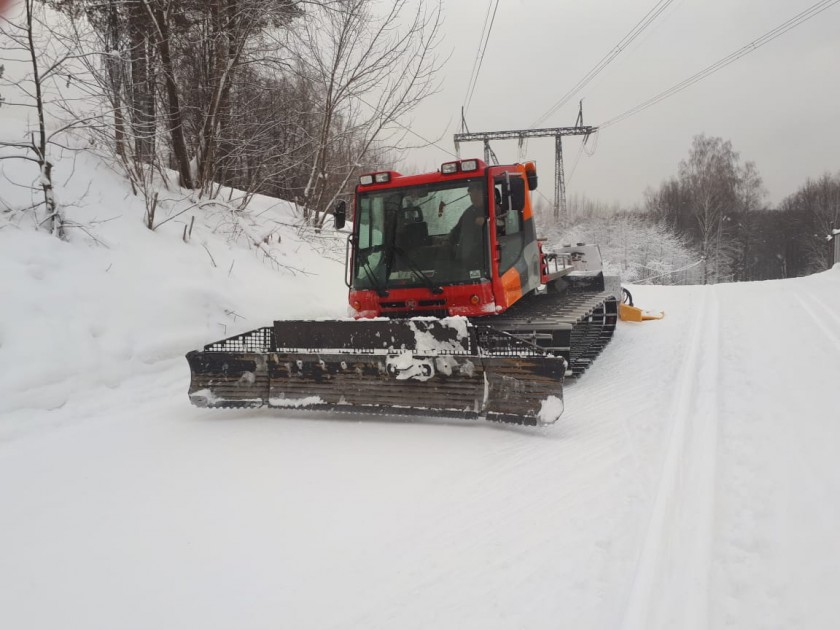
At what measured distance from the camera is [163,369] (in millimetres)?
5895

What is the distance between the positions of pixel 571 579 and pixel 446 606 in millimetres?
553

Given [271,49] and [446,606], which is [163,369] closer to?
[446,606]

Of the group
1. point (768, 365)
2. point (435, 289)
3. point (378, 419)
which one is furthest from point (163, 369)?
point (768, 365)

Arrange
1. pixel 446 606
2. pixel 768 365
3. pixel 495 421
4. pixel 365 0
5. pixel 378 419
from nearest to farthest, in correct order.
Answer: pixel 446 606 → pixel 495 421 → pixel 378 419 → pixel 768 365 → pixel 365 0

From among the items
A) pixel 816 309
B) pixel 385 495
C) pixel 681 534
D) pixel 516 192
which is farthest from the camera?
pixel 816 309

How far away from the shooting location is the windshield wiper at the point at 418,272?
527 cm

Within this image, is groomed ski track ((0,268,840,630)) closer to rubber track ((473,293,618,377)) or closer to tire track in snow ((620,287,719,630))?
tire track in snow ((620,287,719,630))

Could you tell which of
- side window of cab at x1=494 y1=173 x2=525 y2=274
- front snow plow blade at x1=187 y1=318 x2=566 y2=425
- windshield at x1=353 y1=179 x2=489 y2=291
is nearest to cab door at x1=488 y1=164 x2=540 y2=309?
side window of cab at x1=494 y1=173 x2=525 y2=274

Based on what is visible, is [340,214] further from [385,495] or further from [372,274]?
[385,495]

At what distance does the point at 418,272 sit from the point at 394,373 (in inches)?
55.8

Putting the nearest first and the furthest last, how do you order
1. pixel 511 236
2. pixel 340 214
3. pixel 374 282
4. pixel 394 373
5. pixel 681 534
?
pixel 681 534, pixel 394 373, pixel 374 282, pixel 511 236, pixel 340 214

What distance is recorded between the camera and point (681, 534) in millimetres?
2529

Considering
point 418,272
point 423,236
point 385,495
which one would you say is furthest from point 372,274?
point 385,495

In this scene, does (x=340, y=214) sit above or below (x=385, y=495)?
above
